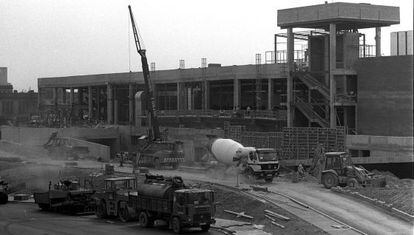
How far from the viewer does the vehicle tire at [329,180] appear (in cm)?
3506

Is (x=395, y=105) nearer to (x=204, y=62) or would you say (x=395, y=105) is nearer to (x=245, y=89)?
(x=245, y=89)

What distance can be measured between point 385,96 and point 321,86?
281 inches

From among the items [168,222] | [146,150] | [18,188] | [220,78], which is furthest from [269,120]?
[168,222]

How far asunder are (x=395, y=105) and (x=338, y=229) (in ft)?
114

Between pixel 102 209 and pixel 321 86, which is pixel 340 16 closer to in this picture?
pixel 321 86

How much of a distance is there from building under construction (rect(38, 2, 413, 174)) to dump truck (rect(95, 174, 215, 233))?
75.9 feet

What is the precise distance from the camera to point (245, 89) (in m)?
81.6

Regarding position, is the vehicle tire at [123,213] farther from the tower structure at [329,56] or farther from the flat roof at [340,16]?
A: the flat roof at [340,16]

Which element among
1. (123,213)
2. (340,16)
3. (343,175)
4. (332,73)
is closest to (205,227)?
(123,213)

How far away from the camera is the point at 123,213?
1243 inches

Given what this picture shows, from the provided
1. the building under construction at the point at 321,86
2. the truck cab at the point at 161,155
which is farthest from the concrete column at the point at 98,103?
the truck cab at the point at 161,155

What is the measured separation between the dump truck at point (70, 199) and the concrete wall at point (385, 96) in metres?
32.8

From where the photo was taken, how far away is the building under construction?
191 feet

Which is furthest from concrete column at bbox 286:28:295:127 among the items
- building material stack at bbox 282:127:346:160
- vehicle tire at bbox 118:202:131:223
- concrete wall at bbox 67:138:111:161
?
vehicle tire at bbox 118:202:131:223
